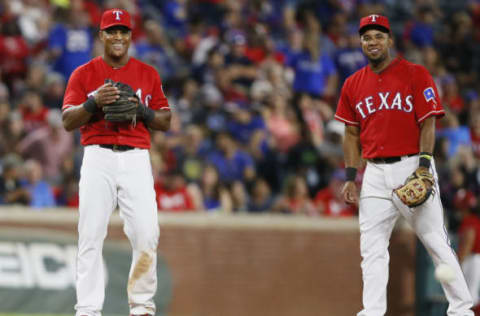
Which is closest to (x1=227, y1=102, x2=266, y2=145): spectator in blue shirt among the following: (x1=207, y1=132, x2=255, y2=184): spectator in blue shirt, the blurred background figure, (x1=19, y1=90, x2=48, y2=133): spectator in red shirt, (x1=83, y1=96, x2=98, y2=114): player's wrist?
(x1=207, y1=132, x2=255, y2=184): spectator in blue shirt

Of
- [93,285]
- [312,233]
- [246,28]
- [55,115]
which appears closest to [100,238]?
[93,285]

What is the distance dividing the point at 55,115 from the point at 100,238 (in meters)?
5.05

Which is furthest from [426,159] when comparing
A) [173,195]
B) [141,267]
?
[173,195]

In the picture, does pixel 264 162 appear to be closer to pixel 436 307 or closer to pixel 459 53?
pixel 436 307

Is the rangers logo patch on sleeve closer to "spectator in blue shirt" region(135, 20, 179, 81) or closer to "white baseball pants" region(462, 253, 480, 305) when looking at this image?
"white baseball pants" region(462, 253, 480, 305)

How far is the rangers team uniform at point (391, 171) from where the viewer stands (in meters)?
5.89

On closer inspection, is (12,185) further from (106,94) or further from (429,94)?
(429,94)

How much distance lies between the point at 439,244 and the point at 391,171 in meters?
0.59

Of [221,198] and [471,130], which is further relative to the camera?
[471,130]

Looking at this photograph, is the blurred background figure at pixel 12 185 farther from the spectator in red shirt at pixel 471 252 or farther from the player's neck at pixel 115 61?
the spectator in red shirt at pixel 471 252

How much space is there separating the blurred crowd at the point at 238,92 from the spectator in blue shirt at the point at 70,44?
2 cm

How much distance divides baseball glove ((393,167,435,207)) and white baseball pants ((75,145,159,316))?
66.3 inches

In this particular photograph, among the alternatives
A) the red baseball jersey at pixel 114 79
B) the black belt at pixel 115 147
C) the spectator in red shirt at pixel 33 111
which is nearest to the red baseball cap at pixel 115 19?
the red baseball jersey at pixel 114 79

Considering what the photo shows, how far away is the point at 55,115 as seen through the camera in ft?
34.6
